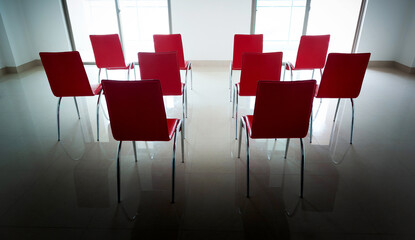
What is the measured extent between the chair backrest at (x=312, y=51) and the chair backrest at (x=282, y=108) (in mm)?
1952

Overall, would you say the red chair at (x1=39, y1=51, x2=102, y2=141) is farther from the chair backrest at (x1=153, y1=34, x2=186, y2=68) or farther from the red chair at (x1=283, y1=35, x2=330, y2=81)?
the red chair at (x1=283, y1=35, x2=330, y2=81)

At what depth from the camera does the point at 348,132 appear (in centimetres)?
309

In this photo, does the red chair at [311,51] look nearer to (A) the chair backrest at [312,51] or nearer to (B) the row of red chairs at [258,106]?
(A) the chair backrest at [312,51]

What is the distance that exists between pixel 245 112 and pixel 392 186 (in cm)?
181

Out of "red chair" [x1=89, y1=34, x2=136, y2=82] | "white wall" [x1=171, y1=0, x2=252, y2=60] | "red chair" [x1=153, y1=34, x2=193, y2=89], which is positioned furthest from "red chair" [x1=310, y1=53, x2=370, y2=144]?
"white wall" [x1=171, y1=0, x2=252, y2=60]

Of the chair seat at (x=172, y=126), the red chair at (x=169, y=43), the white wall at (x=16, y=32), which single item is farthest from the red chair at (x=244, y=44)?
the white wall at (x=16, y=32)

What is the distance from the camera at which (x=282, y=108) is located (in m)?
1.83

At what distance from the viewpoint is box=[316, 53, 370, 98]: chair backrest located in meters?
2.49

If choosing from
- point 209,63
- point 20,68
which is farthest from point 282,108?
point 20,68

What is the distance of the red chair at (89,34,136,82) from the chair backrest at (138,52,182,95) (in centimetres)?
98

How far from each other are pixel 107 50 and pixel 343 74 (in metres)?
2.95

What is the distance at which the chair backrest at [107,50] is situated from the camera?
12.3 ft

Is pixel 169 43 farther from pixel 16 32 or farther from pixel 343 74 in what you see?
pixel 16 32

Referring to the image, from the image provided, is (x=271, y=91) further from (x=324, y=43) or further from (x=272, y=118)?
(x=324, y=43)
